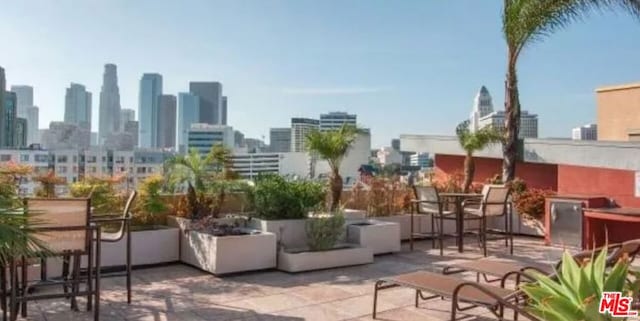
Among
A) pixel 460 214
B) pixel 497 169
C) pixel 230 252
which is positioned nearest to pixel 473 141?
pixel 497 169

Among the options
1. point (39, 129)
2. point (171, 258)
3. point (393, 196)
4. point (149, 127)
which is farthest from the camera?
point (149, 127)

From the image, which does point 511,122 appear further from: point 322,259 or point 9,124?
point 9,124

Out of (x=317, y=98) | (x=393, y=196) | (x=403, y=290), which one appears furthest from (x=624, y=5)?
(x=317, y=98)

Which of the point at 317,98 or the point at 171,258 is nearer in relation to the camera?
the point at 171,258

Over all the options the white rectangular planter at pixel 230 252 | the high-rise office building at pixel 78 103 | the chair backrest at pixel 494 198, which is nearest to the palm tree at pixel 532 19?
the chair backrest at pixel 494 198

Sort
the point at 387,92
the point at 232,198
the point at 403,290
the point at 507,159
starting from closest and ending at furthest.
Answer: the point at 403,290, the point at 232,198, the point at 507,159, the point at 387,92

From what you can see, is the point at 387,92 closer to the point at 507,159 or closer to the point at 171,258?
the point at 507,159
